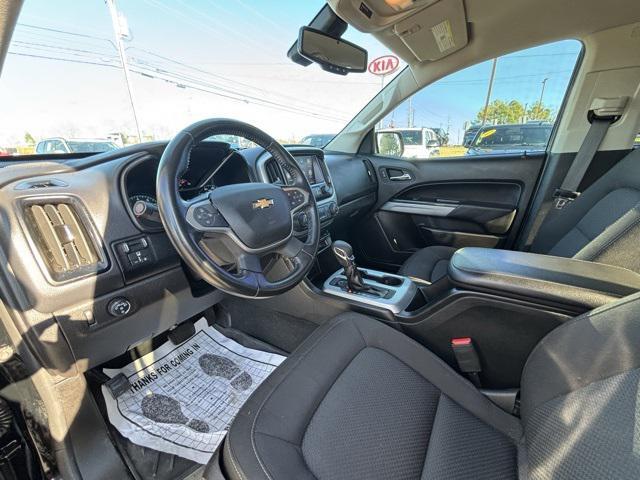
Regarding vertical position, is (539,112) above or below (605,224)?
above

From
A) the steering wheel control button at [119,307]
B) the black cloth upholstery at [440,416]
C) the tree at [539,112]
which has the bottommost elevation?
the black cloth upholstery at [440,416]

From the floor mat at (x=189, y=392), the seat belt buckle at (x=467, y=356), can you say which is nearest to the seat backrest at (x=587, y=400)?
the seat belt buckle at (x=467, y=356)

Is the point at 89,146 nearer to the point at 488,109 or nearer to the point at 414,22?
the point at 414,22

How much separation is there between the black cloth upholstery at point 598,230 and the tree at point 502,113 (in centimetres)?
66

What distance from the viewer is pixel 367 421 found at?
77cm

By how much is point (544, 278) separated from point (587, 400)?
47cm

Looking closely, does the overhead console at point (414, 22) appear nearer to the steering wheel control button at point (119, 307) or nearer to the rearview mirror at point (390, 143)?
the rearview mirror at point (390, 143)

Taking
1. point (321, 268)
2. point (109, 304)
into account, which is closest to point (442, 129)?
point (321, 268)

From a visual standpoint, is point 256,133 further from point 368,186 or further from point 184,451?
point 368,186

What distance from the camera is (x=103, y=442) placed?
3.50 ft

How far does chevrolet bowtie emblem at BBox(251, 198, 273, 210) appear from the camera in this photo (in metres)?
1.01

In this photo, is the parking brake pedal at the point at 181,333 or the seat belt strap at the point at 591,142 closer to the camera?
the parking brake pedal at the point at 181,333

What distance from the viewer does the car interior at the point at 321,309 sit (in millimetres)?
693

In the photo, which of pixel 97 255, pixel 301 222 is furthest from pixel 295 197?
pixel 97 255
